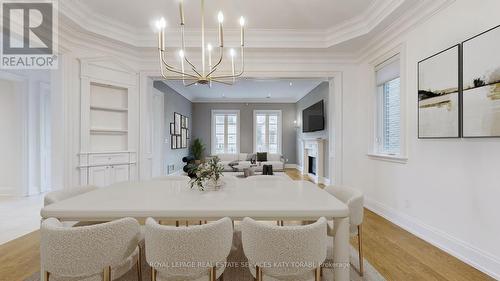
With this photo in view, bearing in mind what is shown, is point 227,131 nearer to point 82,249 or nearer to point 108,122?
point 108,122

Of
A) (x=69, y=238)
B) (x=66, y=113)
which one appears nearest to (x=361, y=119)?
(x=69, y=238)

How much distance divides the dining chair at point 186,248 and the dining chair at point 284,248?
16 centimetres

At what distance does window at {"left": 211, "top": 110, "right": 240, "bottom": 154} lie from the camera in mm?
9844

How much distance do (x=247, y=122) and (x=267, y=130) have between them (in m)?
0.88

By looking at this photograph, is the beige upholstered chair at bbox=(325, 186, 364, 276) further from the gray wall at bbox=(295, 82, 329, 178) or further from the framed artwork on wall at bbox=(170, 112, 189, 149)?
the framed artwork on wall at bbox=(170, 112, 189, 149)

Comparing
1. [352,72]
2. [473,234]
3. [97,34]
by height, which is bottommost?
[473,234]

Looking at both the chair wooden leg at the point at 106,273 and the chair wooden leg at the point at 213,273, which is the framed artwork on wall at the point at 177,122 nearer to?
the chair wooden leg at the point at 106,273

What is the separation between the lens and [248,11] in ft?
10.7

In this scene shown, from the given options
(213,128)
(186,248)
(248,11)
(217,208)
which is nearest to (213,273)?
(186,248)

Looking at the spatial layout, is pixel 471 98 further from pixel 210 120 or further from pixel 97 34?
pixel 210 120

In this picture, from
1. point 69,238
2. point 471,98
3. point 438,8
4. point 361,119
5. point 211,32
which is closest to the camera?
point 69,238

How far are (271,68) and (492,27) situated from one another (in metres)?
2.77

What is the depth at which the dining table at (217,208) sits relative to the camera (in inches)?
57.4

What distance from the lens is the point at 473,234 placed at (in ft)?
7.32
